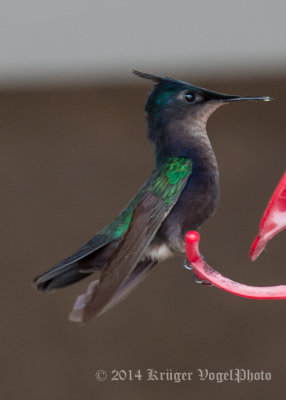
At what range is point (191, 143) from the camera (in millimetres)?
855

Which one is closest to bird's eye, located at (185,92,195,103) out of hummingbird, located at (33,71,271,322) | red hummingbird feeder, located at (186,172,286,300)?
hummingbird, located at (33,71,271,322)

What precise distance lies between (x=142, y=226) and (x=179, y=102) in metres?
0.14

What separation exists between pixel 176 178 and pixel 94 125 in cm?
235

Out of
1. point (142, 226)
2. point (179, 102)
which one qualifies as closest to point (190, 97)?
point (179, 102)

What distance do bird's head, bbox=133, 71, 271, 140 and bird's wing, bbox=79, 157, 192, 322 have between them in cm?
5

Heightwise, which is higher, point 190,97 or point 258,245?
point 190,97

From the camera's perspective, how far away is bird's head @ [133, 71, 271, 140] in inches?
32.9

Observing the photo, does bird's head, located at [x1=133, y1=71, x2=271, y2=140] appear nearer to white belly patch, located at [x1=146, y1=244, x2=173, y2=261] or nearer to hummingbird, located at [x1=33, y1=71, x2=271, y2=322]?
hummingbird, located at [x1=33, y1=71, x2=271, y2=322]

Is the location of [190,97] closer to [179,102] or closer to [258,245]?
[179,102]

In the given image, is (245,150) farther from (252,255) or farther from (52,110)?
(252,255)

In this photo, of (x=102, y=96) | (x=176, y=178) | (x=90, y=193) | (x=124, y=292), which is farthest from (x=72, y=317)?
(x=90, y=193)

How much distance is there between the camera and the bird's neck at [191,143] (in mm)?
849

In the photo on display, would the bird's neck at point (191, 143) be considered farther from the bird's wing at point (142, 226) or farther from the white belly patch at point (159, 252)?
the white belly patch at point (159, 252)

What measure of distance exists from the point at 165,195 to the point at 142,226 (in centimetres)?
5
